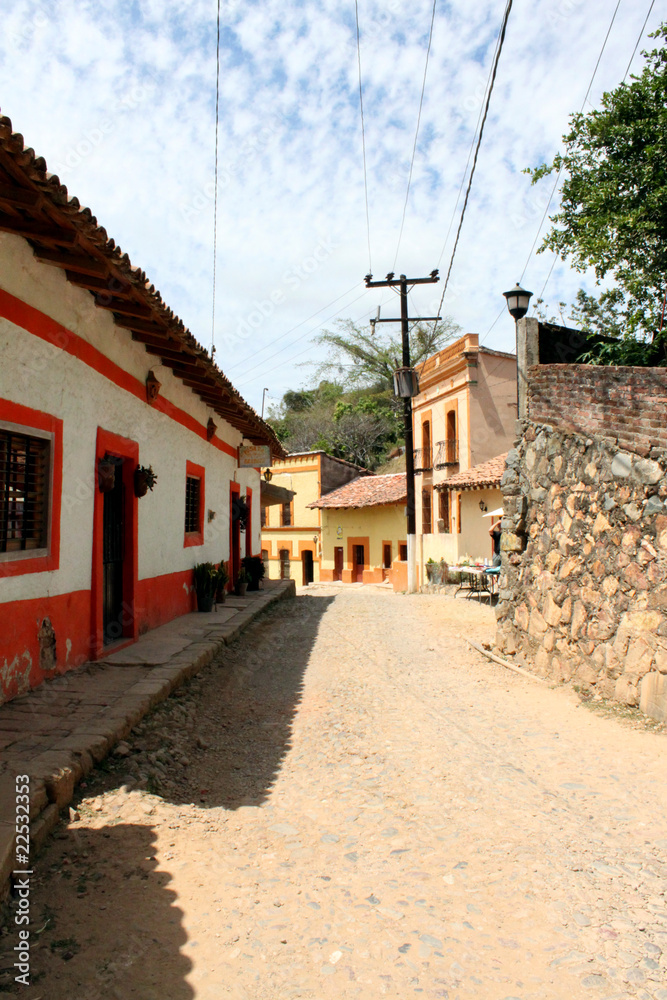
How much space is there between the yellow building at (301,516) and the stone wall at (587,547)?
24.7 m

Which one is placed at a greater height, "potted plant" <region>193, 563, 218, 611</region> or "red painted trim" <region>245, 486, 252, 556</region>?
"red painted trim" <region>245, 486, 252, 556</region>

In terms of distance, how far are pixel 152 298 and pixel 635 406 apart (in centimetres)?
403

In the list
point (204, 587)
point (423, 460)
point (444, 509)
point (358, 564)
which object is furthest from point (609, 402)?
point (358, 564)

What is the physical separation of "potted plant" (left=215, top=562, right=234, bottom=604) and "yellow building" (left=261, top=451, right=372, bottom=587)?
807 inches

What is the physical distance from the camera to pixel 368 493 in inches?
1161

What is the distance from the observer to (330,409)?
4225 centimetres

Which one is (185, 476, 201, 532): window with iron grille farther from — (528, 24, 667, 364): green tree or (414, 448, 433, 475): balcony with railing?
(414, 448, 433, 475): balcony with railing

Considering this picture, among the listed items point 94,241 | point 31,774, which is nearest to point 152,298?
point 94,241

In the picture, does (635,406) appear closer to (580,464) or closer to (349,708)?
(580,464)

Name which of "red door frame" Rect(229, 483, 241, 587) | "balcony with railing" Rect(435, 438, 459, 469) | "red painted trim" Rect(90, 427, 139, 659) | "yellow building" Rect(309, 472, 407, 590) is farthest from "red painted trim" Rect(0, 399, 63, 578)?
"yellow building" Rect(309, 472, 407, 590)

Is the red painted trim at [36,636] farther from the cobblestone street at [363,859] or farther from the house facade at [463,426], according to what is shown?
the house facade at [463,426]

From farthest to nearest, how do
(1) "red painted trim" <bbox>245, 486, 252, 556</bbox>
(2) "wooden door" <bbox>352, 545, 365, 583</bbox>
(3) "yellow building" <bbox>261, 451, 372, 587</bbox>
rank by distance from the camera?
(3) "yellow building" <bbox>261, 451, 372, 587</bbox>, (2) "wooden door" <bbox>352, 545, 365, 583</bbox>, (1) "red painted trim" <bbox>245, 486, 252, 556</bbox>

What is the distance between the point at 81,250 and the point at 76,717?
3.12 metres

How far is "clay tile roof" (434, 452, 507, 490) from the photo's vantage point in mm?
18250
